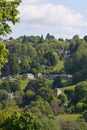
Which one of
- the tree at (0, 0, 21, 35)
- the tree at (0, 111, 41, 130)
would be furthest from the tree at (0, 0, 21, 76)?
the tree at (0, 111, 41, 130)

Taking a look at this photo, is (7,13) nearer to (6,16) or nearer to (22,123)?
(6,16)

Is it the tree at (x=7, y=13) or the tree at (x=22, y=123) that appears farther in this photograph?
the tree at (x=22, y=123)

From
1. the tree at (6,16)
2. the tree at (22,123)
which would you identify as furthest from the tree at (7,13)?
the tree at (22,123)

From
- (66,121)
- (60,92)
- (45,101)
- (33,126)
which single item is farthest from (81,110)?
(33,126)

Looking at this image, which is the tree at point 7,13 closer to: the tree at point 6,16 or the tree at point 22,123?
the tree at point 6,16

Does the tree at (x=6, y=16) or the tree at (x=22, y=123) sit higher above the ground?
the tree at (x=6, y=16)

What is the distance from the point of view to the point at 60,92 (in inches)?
7869

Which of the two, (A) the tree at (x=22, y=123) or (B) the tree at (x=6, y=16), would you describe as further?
(A) the tree at (x=22, y=123)

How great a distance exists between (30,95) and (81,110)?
129ft

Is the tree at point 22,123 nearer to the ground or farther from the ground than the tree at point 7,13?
nearer to the ground

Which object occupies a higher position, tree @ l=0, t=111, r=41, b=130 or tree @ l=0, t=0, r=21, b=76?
tree @ l=0, t=0, r=21, b=76

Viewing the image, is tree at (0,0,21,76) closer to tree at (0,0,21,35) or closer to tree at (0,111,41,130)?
tree at (0,0,21,35)

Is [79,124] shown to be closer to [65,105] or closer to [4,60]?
[65,105]

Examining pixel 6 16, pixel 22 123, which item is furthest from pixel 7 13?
pixel 22 123
